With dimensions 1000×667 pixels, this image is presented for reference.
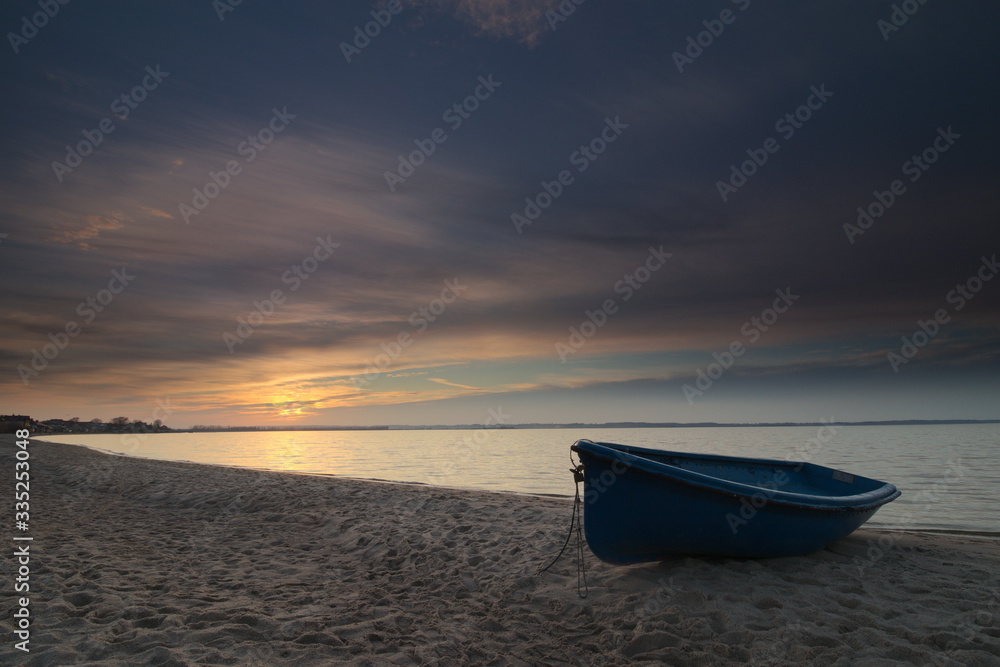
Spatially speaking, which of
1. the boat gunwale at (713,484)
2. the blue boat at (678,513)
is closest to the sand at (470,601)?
the blue boat at (678,513)

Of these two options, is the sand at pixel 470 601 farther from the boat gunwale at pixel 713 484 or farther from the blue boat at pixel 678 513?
the boat gunwale at pixel 713 484

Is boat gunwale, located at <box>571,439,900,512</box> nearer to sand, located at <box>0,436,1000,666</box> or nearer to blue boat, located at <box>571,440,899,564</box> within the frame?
blue boat, located at <box>571,440,899,564</box>

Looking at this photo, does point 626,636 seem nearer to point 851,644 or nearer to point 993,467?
point 851,644

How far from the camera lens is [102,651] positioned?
377 cm

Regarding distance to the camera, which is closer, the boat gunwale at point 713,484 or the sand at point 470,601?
the sand at point 470,601

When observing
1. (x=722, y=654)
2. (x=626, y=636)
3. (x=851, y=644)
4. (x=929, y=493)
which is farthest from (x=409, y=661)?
(x=929, y=493)

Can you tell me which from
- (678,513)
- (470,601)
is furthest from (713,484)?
(470,601)

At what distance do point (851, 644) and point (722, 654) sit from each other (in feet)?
3.51

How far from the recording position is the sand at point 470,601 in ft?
13.4

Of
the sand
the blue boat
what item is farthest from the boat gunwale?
the sand

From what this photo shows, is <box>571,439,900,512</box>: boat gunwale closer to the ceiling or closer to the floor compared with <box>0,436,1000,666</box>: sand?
closer to the ceiling

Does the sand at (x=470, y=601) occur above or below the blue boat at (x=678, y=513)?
below

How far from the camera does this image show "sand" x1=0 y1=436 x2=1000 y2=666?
409 cm

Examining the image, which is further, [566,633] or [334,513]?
[334,513]
